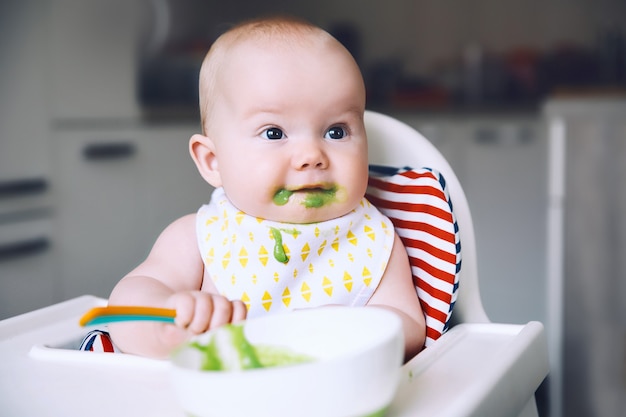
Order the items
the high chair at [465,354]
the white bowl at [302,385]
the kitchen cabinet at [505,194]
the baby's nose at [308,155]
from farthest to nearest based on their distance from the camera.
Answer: the kitchen cabinet at [505,194]
the baby's nose at [308,155]
the high chair at [465,354]
the white bowl at [302,385]

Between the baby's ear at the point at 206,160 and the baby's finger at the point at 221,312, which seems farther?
the baby's ear at the point at 206,160

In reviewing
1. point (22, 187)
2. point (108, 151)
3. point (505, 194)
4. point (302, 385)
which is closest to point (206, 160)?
point (302, 385)

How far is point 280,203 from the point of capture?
2.29ft

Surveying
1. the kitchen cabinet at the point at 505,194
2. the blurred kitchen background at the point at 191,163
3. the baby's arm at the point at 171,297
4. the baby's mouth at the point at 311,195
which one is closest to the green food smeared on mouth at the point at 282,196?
the baby's mouth at the point at 311,195

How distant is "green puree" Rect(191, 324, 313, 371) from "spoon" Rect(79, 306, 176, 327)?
0.06 metres

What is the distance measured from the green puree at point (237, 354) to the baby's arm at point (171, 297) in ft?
0.19

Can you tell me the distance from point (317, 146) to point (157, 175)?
1.82 m

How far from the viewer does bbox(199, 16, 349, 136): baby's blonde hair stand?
72 cm

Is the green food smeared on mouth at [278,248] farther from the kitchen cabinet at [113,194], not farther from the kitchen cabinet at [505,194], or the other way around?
the kitchen cabinet at [505,194]

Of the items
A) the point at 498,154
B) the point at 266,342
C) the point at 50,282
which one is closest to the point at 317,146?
the point at 266,342

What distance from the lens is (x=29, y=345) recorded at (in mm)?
721

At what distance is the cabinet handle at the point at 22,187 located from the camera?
2.13m

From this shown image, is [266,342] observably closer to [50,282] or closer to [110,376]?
[110,376]

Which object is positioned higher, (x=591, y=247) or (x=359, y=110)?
(x=359, y=110)
